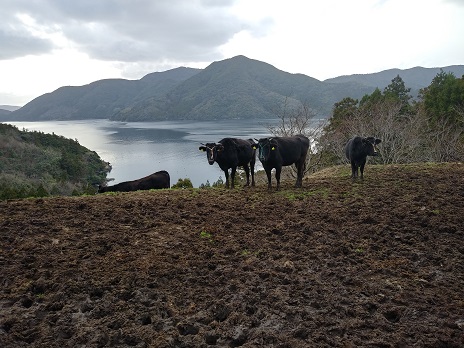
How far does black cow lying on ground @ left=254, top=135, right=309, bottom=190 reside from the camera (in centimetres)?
1046

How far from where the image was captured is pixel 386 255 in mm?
5504

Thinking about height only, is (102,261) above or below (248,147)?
below

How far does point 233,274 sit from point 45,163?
6355cm

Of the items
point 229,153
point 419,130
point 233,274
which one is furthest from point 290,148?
point 419,130

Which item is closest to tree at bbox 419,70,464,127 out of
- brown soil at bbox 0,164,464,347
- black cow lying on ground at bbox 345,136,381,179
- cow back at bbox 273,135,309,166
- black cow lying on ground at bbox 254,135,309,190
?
black cow lying on ground at bbox 345,136,381,179

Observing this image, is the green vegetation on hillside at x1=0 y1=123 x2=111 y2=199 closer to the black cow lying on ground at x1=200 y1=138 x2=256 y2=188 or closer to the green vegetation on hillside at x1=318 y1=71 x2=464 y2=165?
the green vegetation on hillside at x1=318 y1=71 x2=464 y2=165

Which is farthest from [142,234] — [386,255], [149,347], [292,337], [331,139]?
[331,139]

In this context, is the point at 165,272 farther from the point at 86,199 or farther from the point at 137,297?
the point at 86,199

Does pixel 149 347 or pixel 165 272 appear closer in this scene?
pixel 149 347

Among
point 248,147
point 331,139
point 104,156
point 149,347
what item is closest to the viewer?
point 149,347

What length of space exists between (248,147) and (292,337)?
28.7ft

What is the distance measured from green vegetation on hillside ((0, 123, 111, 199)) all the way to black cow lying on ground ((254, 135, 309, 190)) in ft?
132

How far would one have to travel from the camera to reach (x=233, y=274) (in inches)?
194

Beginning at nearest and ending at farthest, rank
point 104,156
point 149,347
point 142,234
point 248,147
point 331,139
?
point 149,347, point 142,234, point 248,147, point 331,139, point 104,156
